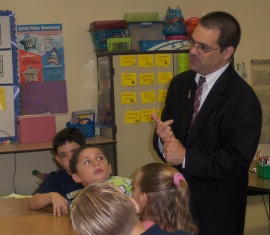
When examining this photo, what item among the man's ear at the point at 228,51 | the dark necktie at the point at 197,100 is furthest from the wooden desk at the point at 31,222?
the man's ear at the point at 228,51

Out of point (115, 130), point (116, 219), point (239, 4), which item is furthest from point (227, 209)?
point (239, 4)

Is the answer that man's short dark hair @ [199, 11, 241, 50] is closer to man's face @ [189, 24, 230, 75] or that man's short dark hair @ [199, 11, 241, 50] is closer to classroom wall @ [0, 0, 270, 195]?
man's face @ [189, 24, 230, 75]

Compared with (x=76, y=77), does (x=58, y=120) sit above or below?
below

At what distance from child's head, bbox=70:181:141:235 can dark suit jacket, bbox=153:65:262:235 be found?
789 mm

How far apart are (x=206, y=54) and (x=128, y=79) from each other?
7.79ft

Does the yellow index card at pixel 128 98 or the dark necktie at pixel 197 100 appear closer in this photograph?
the dark necktie at pixel 197 100

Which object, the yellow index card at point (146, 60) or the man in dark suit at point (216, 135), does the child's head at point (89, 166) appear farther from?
the yellow index card at point (146, 60)

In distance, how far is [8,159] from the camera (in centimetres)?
472

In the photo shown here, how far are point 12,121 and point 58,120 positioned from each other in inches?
16.9

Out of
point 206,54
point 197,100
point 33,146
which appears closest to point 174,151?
point 197,100

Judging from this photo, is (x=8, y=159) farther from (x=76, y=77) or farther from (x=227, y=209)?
(x=227, y=209)

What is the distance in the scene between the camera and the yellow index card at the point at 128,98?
4.48 m

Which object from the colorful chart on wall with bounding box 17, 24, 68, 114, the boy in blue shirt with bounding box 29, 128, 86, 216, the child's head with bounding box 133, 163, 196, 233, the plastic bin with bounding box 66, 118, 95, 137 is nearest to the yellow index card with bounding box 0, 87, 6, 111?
the colorful chart on wall with bounding box 17, 24, 68, 114

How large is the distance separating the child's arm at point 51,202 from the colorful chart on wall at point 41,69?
2247mm
